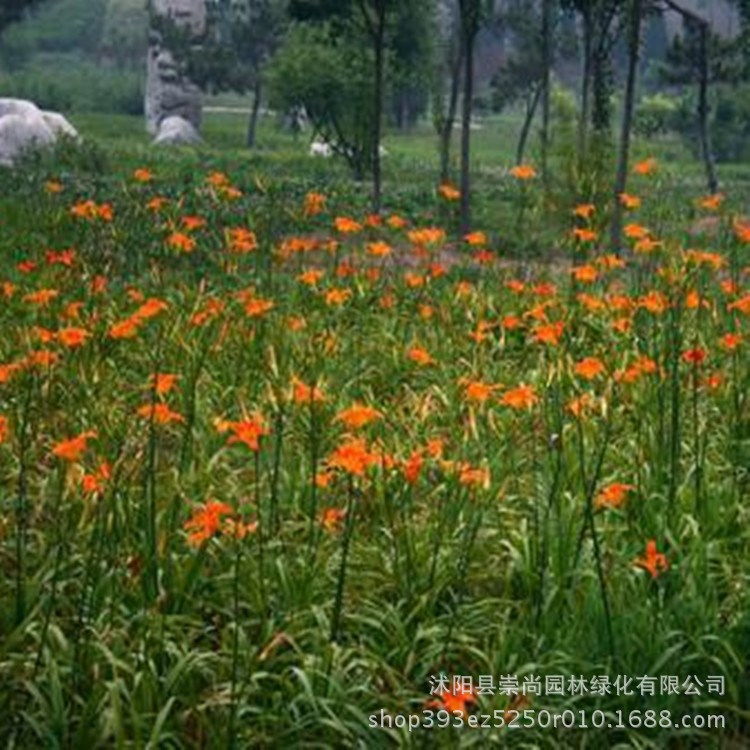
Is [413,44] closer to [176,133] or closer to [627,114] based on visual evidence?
[176,133]

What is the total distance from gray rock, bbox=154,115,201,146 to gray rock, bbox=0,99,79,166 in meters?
8.35

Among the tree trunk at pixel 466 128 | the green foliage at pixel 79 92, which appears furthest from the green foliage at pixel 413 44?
the green foliage at pixel 79 92

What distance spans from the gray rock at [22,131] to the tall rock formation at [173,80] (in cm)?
1359

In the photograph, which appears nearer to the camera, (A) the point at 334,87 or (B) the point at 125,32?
(A) the point at 334,87

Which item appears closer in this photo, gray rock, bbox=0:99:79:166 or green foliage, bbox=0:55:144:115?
gray rock, bbox=0:99:79:166

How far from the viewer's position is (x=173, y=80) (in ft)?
152

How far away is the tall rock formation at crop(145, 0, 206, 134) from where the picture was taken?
149ft

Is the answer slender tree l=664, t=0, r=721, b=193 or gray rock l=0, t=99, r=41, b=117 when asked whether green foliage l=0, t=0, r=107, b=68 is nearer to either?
gray rock l=0, t=99, r=41, b=117

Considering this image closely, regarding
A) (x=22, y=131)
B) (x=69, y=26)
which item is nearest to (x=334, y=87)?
(x=22, y=131)

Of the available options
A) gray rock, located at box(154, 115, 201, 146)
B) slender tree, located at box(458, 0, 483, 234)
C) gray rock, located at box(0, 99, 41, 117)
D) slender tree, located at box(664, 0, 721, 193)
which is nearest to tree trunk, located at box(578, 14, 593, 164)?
slender tree, located at box(664, 0, 721, 193)

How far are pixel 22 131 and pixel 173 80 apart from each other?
18599 mm

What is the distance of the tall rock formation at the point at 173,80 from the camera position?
1794 inches

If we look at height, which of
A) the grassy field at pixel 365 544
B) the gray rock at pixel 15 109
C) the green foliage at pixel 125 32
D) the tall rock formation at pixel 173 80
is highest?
the green foliage at pixel 125 32

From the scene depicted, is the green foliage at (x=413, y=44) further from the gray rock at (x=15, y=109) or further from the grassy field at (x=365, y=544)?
the grassy field at (x=365, y=544)
